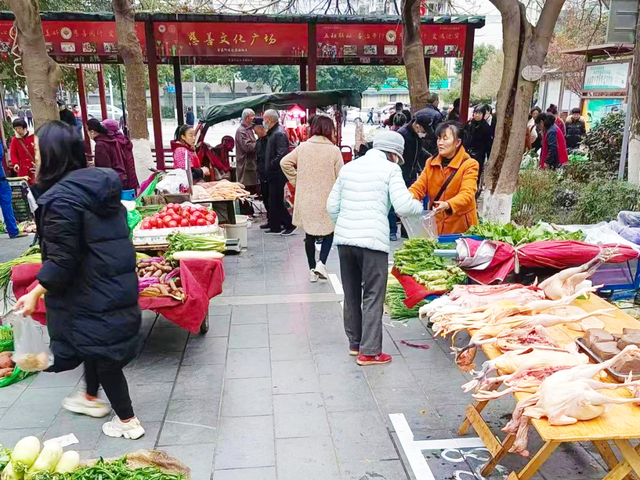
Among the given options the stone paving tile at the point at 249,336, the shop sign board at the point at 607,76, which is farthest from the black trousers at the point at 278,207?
the shop sign board at the point at 607,76

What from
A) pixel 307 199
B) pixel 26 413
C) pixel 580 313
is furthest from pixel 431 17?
pixel 26 413

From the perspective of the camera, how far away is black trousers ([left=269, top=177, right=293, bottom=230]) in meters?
8.37

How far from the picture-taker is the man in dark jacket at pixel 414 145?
705 cm

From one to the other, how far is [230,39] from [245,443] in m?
9.65

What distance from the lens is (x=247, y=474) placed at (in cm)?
299

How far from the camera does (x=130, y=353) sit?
3.16 metres

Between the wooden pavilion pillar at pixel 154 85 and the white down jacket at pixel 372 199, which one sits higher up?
the wooden pavilion pillar at pixel 154 85

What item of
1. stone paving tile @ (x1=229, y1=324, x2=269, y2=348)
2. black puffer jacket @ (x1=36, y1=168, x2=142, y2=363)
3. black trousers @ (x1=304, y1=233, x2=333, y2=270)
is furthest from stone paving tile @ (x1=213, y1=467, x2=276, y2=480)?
black trousers @ (x1=304, y1=233, x2=333, y2=270)

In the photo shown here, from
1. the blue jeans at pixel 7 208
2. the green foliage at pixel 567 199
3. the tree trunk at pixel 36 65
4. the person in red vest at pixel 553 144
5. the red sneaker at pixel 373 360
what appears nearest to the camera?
the red sneaker at pixel 373 360

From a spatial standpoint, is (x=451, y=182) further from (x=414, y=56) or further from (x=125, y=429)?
(x=414, y=56)

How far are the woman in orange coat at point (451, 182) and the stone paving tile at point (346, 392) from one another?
162cm

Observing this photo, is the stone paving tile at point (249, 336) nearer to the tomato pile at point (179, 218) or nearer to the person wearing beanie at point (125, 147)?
the tomato pile at point (179, 218)

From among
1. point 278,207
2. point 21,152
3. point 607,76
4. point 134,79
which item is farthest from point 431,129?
point 607,76

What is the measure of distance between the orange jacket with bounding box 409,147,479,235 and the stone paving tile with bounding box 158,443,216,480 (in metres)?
2.78
